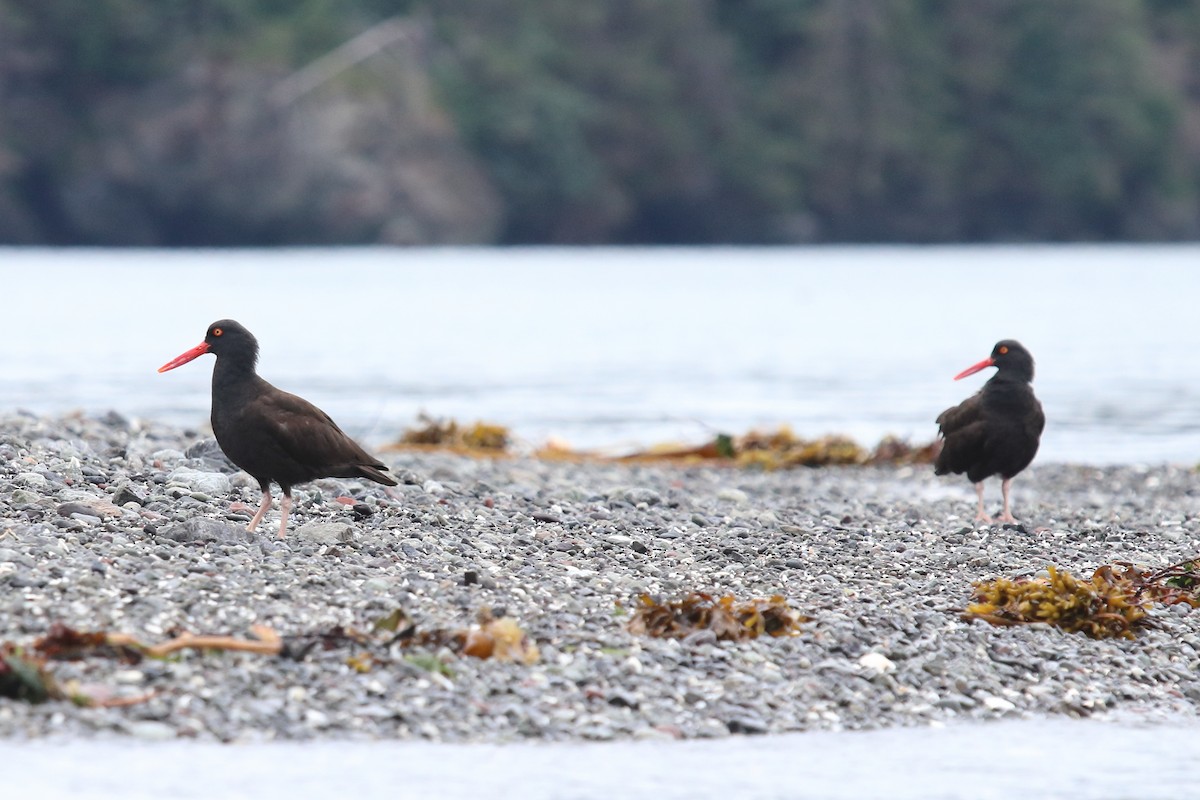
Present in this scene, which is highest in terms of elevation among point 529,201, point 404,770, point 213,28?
point 213,28

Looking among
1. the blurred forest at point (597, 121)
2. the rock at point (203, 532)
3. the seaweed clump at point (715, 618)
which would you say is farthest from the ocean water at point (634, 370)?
the blurred forest at point (597, 121)

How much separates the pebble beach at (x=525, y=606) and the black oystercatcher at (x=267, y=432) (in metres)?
0.29

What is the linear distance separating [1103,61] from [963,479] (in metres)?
88.2

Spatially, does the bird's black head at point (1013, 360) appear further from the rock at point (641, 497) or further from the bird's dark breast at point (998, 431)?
the rock at point (641, 497)

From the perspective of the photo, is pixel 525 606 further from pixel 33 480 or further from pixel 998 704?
pixel 33 480

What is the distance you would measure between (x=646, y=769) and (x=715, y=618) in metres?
1.32

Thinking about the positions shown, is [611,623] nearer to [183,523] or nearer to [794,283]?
[183,523]

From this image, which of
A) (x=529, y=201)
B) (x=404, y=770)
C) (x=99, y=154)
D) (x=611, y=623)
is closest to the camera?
(x=404, y=770)

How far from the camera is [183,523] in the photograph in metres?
8.44

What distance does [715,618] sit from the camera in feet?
24.7

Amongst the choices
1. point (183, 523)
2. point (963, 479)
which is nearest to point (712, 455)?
point (963, 479)

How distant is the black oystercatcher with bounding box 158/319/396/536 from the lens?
8.72 meters

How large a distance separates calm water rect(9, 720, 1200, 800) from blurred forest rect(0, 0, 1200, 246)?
230 ft

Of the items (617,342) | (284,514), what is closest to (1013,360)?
(284,514)
